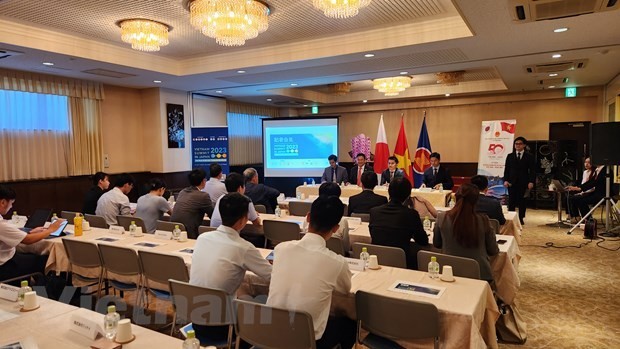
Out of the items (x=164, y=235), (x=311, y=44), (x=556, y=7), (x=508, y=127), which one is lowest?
(x=164, y=235)

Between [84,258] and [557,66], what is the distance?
7531 mm

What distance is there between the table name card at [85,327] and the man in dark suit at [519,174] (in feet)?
24.5

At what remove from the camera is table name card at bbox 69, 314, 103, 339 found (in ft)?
5.59

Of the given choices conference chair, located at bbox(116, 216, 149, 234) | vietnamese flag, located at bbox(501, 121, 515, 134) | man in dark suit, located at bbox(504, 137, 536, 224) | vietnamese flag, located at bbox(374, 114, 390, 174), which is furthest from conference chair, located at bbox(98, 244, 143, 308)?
vietnamese flag, located at bbox(501, 121, 515, 134)

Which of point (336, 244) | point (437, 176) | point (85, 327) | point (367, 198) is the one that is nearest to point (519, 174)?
point (437, 176)

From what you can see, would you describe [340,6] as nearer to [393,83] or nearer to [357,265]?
[357,265]

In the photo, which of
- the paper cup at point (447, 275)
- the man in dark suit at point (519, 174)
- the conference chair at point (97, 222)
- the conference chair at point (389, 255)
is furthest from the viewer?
the man in dark suit at point (519, 174)

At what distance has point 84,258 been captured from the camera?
340 centimetres

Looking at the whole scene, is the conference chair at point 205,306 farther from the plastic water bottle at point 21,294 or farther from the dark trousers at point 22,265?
the dark trousers at point 22,265

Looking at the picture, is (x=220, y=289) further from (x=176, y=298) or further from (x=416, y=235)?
(x=416, y=235)

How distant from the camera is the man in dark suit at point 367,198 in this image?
14.4ft

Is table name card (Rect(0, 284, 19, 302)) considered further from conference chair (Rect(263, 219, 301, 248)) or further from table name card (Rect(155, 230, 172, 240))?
conference chair (Rect(263, 219, 301, 248))

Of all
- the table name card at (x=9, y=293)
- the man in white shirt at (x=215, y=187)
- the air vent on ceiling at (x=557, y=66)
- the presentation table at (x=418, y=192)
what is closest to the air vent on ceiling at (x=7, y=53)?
the man in white shirt at (x=215, y=187)

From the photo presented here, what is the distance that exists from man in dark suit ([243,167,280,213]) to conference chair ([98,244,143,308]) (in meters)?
2.39
